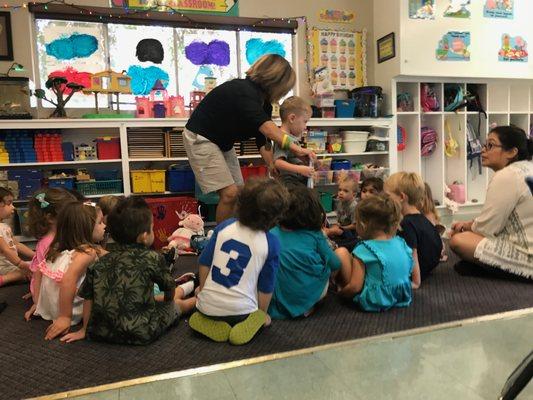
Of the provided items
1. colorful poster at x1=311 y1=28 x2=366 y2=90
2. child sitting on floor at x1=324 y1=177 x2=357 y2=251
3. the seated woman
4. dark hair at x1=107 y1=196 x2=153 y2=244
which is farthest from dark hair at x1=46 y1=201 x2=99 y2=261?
colorful poster at x1=311 y1=28 x2=366 y2=90

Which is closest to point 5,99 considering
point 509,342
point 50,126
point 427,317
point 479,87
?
point 50,126

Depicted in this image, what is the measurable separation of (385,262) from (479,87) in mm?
3944

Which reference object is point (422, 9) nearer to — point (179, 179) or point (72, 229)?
point (179, 179)

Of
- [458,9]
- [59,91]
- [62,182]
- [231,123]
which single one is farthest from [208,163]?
[458,9]

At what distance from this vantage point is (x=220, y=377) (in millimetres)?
1511

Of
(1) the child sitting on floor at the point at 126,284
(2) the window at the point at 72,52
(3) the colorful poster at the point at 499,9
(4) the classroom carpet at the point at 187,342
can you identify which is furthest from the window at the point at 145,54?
(1) the child sitting on floor at the point at 126,284

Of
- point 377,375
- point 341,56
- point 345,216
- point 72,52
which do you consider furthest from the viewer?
point 341,56

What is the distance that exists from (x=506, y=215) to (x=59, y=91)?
3556 mm

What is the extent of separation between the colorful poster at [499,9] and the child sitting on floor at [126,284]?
14.9 ft

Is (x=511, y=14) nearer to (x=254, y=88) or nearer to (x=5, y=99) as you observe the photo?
(x=254, y=88)

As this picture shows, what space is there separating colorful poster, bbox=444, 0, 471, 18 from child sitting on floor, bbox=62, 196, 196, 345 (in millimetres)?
4122

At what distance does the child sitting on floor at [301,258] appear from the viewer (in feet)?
6.42

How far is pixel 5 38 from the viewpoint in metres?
3.93

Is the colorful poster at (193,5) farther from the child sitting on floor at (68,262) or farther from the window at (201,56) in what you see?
the child sitting on floor at (68,262)
